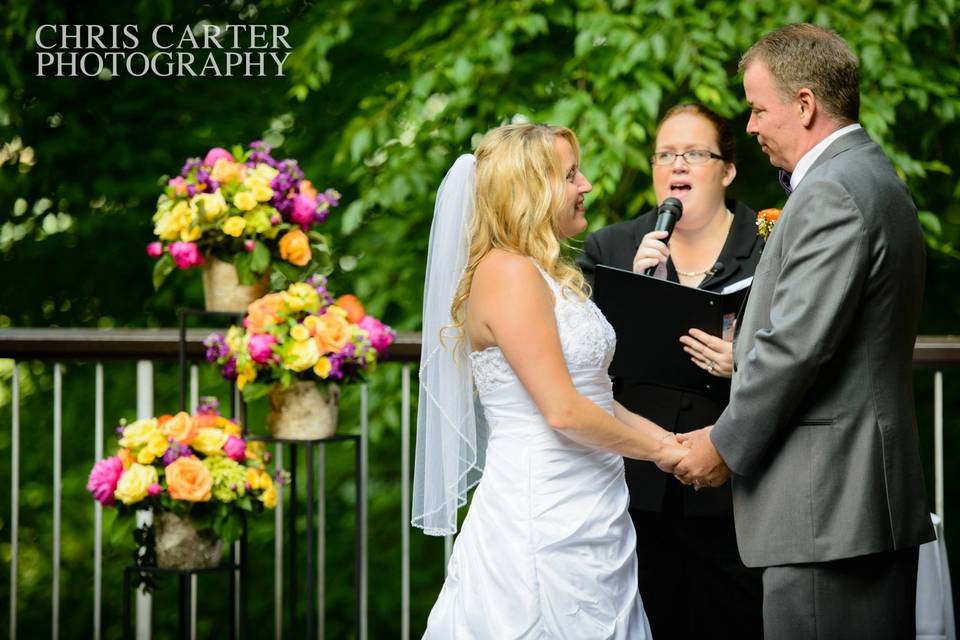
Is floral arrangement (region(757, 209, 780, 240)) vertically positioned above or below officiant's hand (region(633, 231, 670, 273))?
above

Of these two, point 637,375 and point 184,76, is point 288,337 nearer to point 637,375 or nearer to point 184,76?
point 637,375

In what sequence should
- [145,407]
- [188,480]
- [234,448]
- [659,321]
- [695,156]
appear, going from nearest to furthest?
1. [659,321]
2. [695,156]
3. [188,480]
4. [234,448]
5. [145,407]

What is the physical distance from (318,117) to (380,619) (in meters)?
2.21

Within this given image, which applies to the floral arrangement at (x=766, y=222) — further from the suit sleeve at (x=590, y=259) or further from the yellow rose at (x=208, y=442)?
the yellow rose at (x=208, y=442)

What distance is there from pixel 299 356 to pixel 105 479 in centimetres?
57

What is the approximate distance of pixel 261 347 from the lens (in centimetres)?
275

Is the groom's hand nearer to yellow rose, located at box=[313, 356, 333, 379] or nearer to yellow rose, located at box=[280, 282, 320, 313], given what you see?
yellow rose, located at box=[313, 356, 333, 379]

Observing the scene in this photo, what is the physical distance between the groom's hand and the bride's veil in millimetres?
486

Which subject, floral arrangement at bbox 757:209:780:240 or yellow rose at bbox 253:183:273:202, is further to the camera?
yellow rose at bbox 253:183:273:202

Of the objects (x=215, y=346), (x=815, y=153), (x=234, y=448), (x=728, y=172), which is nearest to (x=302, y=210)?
(x=215, y=346)

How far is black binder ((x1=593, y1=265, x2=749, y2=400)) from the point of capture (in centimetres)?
233

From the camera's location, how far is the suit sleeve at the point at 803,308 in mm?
1847

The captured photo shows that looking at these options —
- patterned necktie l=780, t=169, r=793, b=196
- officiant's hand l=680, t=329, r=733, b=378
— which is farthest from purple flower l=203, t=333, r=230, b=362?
patterned necktie l=780, t=169, r=793, b=196

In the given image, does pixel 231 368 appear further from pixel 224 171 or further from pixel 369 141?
pixel 369 141
